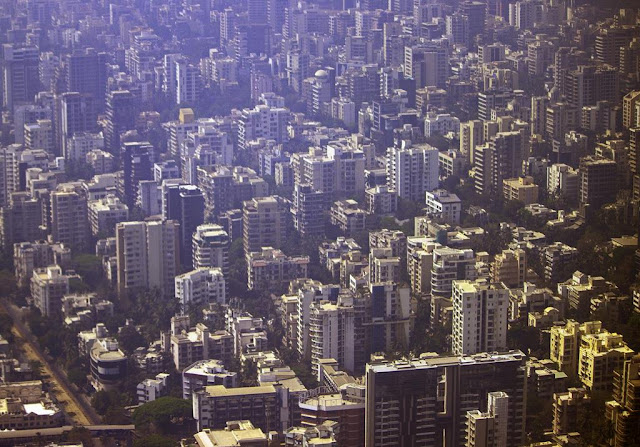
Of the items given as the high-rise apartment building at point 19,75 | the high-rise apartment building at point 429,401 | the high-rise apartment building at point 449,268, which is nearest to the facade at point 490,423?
the high-rise apartment building at point 429,401

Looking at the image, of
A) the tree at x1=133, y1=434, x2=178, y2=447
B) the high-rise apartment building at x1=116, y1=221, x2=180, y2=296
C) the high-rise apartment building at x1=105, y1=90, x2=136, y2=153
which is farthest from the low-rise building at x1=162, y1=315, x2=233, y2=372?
the high-rise apartment building at x1=105, y1=90, x2=136, y2=153

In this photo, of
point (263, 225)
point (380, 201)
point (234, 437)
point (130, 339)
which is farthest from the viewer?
point (380, 201)

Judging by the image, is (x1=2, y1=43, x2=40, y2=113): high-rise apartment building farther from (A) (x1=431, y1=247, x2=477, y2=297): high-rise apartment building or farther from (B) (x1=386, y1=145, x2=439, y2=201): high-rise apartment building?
(A) (x1=431, y1=247, x2=477, y2=297): high-rise apartment building

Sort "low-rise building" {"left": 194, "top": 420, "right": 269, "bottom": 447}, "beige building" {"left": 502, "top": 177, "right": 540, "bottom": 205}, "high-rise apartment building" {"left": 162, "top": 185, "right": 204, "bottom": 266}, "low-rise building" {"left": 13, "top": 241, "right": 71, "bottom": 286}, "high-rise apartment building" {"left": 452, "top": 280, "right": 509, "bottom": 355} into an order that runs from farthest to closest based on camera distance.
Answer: "beige building" {"left": 502, "top": 177, "right": 540, "bottom": 205} < "high-rise apartment building" {"left": 162, "top": 185, "right": 204, "bottom": 266} < "low-rise building" {"left": 13, "top": 241, "right": 71, "bottom": 286} < "high-rise apartment building" {"left": 452, "top": 280, "right": 509, "bottom": 355} < "low-rise building" {"left": 194, "top": 420, "right": 269, "bottom": 447}

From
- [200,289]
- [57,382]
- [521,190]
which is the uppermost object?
[521,190]

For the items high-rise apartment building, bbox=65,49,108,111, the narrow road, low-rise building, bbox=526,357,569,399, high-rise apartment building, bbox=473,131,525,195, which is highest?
high-rise apartment building, bbox=65,49,108,111

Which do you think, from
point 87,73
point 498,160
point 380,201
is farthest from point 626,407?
point 87,73

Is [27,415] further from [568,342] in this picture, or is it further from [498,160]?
[498,160]
